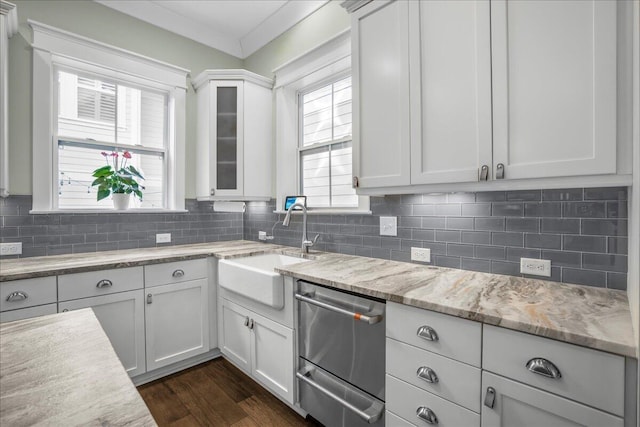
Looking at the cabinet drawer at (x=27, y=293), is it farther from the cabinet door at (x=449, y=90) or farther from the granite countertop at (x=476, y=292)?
the cabinet door at (x=449, y=90)

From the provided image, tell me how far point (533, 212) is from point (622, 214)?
310mm

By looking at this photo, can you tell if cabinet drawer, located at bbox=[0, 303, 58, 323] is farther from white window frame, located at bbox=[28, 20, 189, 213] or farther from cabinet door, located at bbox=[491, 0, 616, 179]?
cabinet door, located at bbox=[491, 0, 616, 179]

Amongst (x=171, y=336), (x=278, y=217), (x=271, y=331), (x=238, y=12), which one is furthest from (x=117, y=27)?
(x=271, y=331)

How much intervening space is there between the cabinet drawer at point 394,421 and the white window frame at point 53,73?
2.47m

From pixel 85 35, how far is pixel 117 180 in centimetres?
115

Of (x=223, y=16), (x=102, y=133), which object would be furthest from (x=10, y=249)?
(x=223, y=16)

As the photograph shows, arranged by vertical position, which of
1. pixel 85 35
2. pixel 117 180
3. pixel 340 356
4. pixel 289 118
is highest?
pixel 85 35

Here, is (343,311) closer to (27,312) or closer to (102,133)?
(27,312)

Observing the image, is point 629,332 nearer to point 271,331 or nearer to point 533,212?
Answer: point 533,212

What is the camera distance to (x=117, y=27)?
2625 millimetres

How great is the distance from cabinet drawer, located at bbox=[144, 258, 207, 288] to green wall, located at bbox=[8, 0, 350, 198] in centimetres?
89

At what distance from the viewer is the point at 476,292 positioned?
133 cm

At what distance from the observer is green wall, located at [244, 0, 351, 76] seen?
2.44 meters

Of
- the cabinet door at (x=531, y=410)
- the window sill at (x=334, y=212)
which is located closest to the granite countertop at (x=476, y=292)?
the cabinet door at (x=531, y=410)
